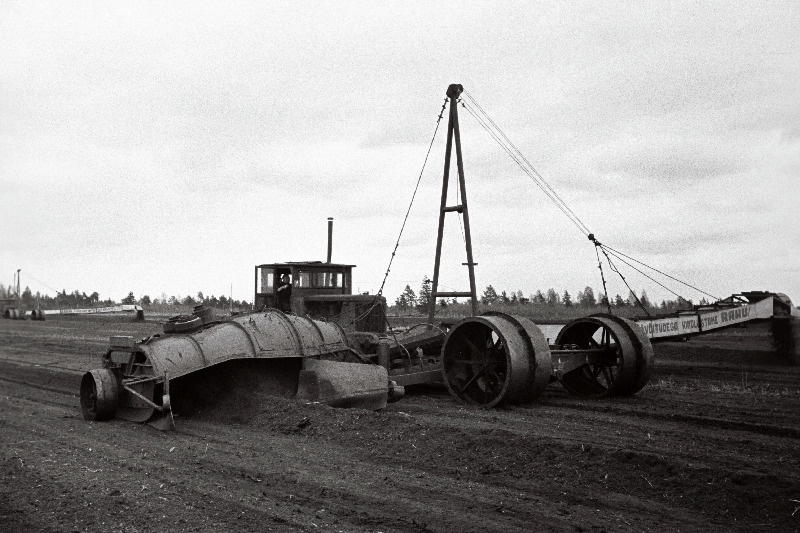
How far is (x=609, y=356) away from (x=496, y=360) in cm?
235

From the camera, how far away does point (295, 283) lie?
15211 mm

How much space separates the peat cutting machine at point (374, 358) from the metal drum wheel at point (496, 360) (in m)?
0.02

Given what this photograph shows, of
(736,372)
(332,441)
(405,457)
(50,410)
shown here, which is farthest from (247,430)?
(736,372)

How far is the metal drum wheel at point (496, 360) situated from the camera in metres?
9.62

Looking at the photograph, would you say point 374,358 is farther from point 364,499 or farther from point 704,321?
point 704,321

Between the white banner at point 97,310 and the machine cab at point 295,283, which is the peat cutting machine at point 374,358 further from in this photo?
the white banner at point 97,310

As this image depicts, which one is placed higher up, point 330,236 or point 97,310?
point 330,236

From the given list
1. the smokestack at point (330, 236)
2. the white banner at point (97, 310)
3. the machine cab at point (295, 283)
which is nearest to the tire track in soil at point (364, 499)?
the machine cab at point (295, 283)

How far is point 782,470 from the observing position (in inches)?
239

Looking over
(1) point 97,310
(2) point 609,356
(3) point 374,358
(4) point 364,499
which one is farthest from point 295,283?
(1) point 97,310

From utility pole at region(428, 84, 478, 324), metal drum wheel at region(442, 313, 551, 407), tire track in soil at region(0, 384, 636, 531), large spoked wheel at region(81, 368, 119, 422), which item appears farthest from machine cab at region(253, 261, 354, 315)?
tire track in soil at region(0, 384, 636, 531)

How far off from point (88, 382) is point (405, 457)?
4939 millimetres

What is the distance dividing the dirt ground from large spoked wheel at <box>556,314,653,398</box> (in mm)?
422

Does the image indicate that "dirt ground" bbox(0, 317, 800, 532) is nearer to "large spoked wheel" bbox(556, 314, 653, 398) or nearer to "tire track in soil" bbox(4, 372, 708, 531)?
"tire track in soil" bbox(4, 372, 708, 531)
